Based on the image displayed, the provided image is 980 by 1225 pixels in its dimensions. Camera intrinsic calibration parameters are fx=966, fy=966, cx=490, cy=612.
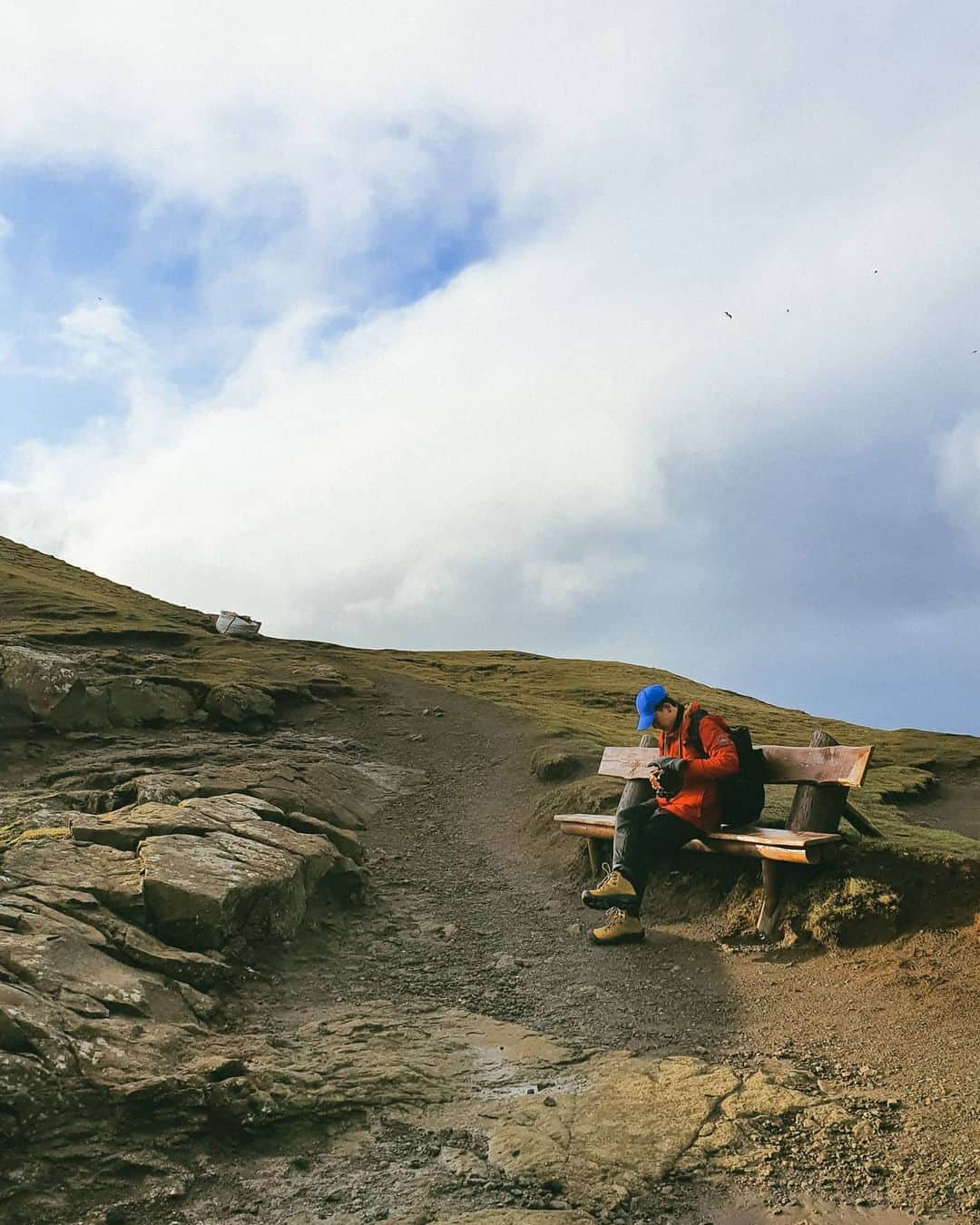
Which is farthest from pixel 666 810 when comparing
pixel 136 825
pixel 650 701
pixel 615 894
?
pixel 136 825

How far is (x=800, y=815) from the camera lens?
8719 millimetres

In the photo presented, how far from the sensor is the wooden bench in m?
8.15

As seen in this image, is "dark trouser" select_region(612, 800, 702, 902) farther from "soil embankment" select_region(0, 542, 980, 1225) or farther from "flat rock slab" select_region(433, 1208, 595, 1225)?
"flat rock slab" select_region(433, 1208, 595, 1225)

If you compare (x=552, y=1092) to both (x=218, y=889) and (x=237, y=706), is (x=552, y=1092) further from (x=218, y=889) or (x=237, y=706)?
(x=237, y=706)

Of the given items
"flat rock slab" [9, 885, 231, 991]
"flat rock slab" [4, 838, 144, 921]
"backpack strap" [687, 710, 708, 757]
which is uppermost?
"backpack strap" [687, 710, 708, 757]

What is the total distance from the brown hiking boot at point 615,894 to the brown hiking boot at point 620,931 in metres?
0.09

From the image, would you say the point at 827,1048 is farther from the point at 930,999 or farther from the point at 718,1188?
the point at 718,1188

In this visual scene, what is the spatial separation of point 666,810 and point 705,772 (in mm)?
538

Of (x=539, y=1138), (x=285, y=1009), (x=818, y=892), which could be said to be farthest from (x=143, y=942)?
(x=818, y=892)

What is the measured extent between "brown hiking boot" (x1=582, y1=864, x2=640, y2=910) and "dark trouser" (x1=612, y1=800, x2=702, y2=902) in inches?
2.1

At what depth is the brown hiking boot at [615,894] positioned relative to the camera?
885 centimetres

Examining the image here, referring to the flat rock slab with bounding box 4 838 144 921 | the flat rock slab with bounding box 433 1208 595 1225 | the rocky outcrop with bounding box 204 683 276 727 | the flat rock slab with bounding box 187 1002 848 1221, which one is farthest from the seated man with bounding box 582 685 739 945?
the rocky outcrop with bounding box 204 683 276 727

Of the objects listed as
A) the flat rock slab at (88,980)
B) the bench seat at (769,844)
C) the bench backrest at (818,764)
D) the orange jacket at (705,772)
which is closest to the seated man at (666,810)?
the orange jacket at (705,772)

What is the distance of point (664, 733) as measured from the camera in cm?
923
